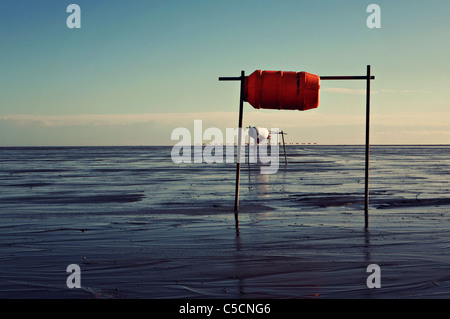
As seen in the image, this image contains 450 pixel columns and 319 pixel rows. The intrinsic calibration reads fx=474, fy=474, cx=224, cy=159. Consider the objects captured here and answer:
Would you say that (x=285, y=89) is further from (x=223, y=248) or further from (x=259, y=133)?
(x=259, y=133)

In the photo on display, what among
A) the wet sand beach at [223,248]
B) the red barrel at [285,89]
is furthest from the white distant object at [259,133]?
the red barrel at [285,89]

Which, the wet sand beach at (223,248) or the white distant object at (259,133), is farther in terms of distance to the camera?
the white distant object at (259,133)

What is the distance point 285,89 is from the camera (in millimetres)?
11383

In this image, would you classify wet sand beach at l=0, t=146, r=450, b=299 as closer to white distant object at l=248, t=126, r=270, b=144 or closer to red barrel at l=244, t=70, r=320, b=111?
red barrel at l=244, t=70, r=320, b=111

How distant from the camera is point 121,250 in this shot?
8.15m

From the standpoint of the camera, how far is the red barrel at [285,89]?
1138 centimetres

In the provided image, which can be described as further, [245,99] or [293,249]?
[245,99]

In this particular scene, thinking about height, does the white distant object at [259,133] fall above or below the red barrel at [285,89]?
above

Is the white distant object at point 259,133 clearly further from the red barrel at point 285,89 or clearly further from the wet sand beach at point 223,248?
the red barrel at point 285,89

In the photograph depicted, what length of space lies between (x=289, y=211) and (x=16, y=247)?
7.39m
